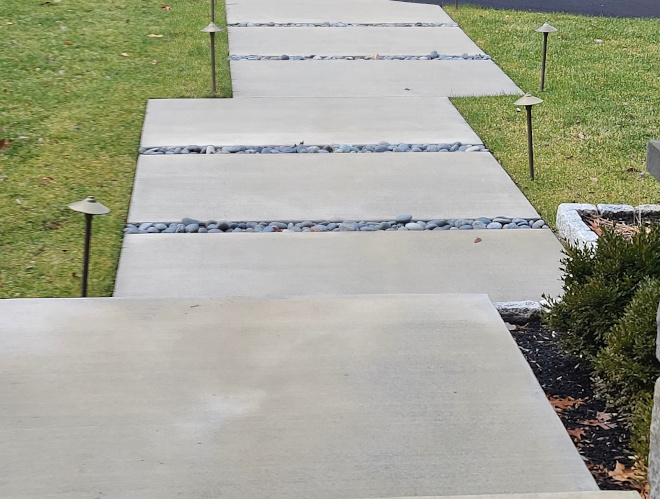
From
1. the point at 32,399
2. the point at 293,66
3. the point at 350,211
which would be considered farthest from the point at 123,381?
the point at 293,66

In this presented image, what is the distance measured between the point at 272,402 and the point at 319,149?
151 inches

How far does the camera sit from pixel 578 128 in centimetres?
755

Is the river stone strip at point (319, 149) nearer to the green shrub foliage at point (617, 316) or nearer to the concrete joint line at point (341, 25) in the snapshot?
the green shrub foliage at point (617, 316)

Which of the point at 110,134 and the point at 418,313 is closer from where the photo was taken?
the point at 418,313

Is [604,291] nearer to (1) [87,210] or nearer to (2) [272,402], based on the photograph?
(2) [272,402]

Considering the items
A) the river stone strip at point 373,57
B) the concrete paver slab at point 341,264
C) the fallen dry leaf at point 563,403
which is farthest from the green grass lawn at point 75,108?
the fallen dry leaf at point 563,403

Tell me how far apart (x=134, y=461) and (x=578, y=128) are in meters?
5.63

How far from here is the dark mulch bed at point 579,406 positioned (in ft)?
10.6

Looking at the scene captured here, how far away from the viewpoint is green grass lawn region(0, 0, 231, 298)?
16.9ft

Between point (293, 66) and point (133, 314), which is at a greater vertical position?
point (293, 66)

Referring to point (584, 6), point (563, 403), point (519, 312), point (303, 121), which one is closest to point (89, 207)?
point (519, 312)

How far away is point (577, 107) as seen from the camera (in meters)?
8.07

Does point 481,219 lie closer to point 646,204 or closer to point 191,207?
point 646,204

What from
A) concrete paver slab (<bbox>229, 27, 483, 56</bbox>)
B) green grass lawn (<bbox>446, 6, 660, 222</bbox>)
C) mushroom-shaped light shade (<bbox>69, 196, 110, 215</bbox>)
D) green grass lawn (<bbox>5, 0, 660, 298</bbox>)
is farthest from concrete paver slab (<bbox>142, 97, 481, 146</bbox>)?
mushroom-shaped light shade (<bbox>69, 196, 110, 215</bbox>)
